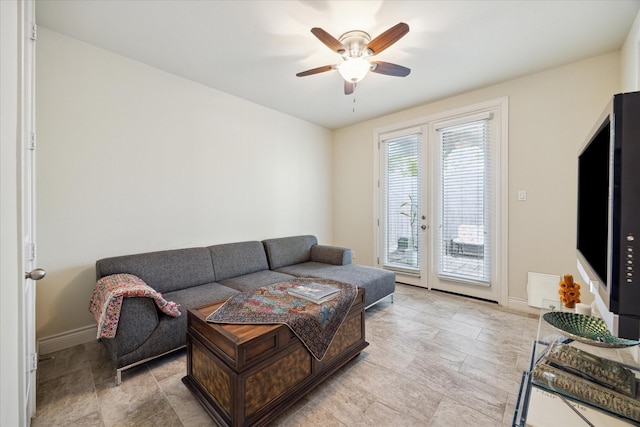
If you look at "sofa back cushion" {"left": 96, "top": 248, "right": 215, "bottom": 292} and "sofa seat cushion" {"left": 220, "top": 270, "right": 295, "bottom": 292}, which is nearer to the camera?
"sofa back cushion" {"left": 96, "top": 248, "right": 215, "bottom": 292}

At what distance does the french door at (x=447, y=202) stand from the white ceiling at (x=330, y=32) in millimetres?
612

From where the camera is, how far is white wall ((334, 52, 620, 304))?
8.21 feet

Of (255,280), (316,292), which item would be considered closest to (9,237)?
(316,292)

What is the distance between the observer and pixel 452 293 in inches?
134

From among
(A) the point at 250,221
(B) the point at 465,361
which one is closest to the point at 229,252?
(A) the point at 250,221

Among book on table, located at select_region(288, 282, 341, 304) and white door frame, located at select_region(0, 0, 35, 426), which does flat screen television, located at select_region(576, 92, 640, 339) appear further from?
white door frame, located at select_region(0, 0, 35, 426)

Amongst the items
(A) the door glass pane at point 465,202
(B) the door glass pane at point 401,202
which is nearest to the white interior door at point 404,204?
(B) the door glass pane at point 401,202

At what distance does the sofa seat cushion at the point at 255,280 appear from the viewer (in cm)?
252

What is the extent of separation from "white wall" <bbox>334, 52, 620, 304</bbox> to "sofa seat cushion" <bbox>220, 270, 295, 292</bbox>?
262 cm

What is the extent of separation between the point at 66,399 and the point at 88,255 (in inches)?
44.1

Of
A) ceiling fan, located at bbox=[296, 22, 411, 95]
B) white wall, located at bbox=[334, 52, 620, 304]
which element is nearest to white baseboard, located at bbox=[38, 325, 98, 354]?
ceiling fan, located at bbox=[296, 22, 411, 95]

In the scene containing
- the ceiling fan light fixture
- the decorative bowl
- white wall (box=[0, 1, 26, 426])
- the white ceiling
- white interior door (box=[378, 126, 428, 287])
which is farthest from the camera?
white interior door (box=[378, 126, 428, 287])

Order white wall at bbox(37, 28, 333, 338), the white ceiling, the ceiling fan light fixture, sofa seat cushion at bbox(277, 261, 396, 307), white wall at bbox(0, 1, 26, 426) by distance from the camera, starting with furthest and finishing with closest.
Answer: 1. sofa seat cushion at bbox(277, 261, 396, 307)
2. white wall at bbox(37, 28, 333, 338)
3. the ceiling fan light fixture
4. the white ceiling
5. white wall at bbox(0, 1, 26, 426)

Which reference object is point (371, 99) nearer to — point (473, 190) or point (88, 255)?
point (473, 190)
